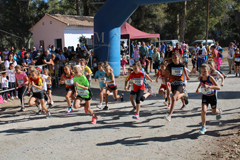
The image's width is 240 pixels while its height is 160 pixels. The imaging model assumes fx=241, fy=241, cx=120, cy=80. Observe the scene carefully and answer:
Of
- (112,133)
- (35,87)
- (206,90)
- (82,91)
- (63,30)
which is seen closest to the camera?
(206,90)

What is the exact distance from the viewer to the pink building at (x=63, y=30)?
2447 centimetres

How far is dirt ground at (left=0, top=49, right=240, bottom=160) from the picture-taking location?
15.8 ft

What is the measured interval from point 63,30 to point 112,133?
2038cm

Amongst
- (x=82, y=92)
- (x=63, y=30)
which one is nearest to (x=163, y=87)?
(x=82, y=92)

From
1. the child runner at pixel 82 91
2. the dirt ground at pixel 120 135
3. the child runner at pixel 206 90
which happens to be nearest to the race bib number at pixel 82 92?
the child runner at pixel 82 91

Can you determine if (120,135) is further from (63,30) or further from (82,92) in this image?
(63,30)

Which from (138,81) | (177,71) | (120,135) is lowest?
(120,135)

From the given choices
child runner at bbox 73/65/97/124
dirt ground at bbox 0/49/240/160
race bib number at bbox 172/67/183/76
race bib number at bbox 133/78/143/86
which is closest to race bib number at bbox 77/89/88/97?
child runner at bbox 73/65/97/124

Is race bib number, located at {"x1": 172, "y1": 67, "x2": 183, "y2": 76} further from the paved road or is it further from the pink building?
the pink building

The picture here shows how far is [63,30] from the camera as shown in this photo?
24438 millimetres

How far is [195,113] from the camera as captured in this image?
7273 mm

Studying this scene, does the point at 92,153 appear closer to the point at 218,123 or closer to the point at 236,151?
the point at 236,151

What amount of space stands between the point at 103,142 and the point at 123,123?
1341mm

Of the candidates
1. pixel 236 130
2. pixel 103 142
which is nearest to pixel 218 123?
pixel 236 130
